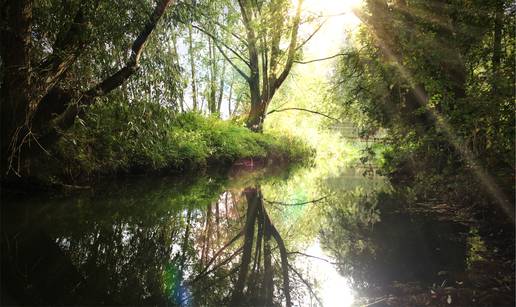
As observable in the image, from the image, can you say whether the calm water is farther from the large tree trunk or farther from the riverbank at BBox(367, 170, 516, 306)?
the large tree trunk

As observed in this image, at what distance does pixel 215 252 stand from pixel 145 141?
3.36 meters

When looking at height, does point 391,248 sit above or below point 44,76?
below

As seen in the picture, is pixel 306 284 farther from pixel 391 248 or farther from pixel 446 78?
pixel 446 78

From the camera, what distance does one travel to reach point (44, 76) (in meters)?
5.72

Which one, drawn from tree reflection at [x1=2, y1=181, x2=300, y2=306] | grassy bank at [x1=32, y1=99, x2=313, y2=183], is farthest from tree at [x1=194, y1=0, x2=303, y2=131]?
tree reflection at [x1=2, y1=181, x2=300, y2=306]

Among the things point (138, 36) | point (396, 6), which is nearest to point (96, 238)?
point (138, 36)

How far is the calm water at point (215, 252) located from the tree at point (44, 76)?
48.0 inches

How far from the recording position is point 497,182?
17.1 ft

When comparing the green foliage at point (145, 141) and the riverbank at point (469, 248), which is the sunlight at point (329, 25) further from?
the green foliage at point (145, 141)

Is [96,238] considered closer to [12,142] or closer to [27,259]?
[27,259]

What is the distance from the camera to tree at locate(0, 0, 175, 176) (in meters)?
5.43

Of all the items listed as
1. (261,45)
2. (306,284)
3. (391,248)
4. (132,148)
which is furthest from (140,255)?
(261,45)

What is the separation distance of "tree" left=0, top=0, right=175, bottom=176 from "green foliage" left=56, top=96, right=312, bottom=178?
311 mm

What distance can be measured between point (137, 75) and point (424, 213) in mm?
5467
